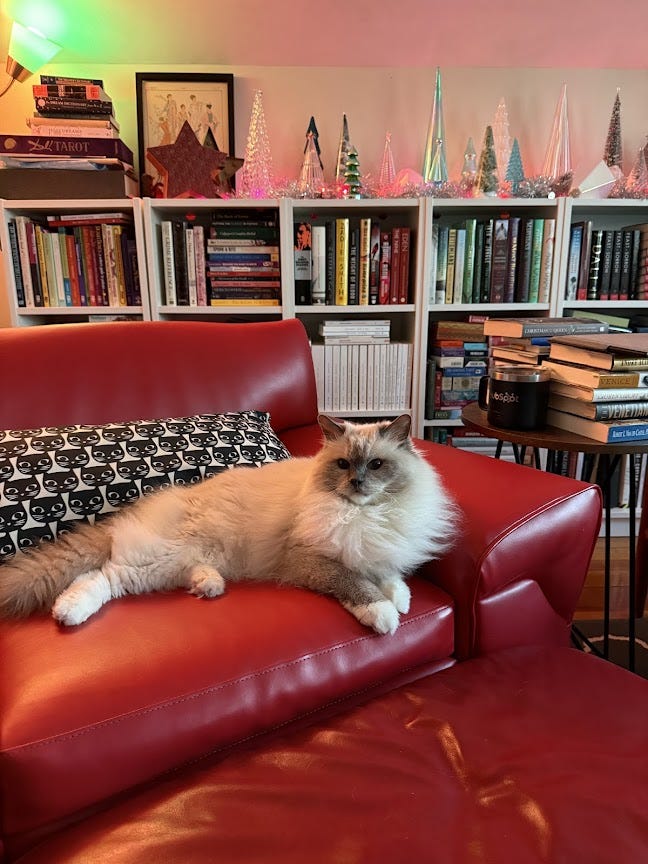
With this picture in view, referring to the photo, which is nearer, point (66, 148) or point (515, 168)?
point (66, 148)

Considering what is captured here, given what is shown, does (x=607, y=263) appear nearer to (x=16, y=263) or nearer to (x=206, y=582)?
(x=206, y=582)

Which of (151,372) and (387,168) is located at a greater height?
(387,168)

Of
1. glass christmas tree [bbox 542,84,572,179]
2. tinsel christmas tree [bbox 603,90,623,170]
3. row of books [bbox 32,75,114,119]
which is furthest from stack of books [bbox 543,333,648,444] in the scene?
row of books [bbox 32,75,114,119]

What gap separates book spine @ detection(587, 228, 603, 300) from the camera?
88.1 inches

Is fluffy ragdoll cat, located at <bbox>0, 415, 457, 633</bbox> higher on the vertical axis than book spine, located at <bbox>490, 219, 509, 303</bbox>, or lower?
lower

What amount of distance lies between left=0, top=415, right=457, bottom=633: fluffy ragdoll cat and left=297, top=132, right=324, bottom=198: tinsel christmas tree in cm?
130

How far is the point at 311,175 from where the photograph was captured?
2.16 meters

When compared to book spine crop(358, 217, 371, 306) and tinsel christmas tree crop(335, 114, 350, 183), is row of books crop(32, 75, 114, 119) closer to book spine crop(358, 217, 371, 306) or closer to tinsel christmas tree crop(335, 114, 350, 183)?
tinsel christmas tree crop(335, 114, 350, 183)

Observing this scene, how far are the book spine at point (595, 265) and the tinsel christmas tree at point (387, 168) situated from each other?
866mm

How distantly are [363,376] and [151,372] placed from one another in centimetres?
99

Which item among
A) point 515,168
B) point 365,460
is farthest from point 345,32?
point 365,460

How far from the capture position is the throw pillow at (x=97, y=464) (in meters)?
1.11

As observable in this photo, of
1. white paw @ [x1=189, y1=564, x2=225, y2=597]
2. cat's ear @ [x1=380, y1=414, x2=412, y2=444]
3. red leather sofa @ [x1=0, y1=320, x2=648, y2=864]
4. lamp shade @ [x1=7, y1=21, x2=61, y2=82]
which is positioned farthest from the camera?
lamp shade @ [x1=7, y1=21, x2=61, y2=82]

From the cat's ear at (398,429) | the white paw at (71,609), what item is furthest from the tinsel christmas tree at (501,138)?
the white paw at (71,609)
